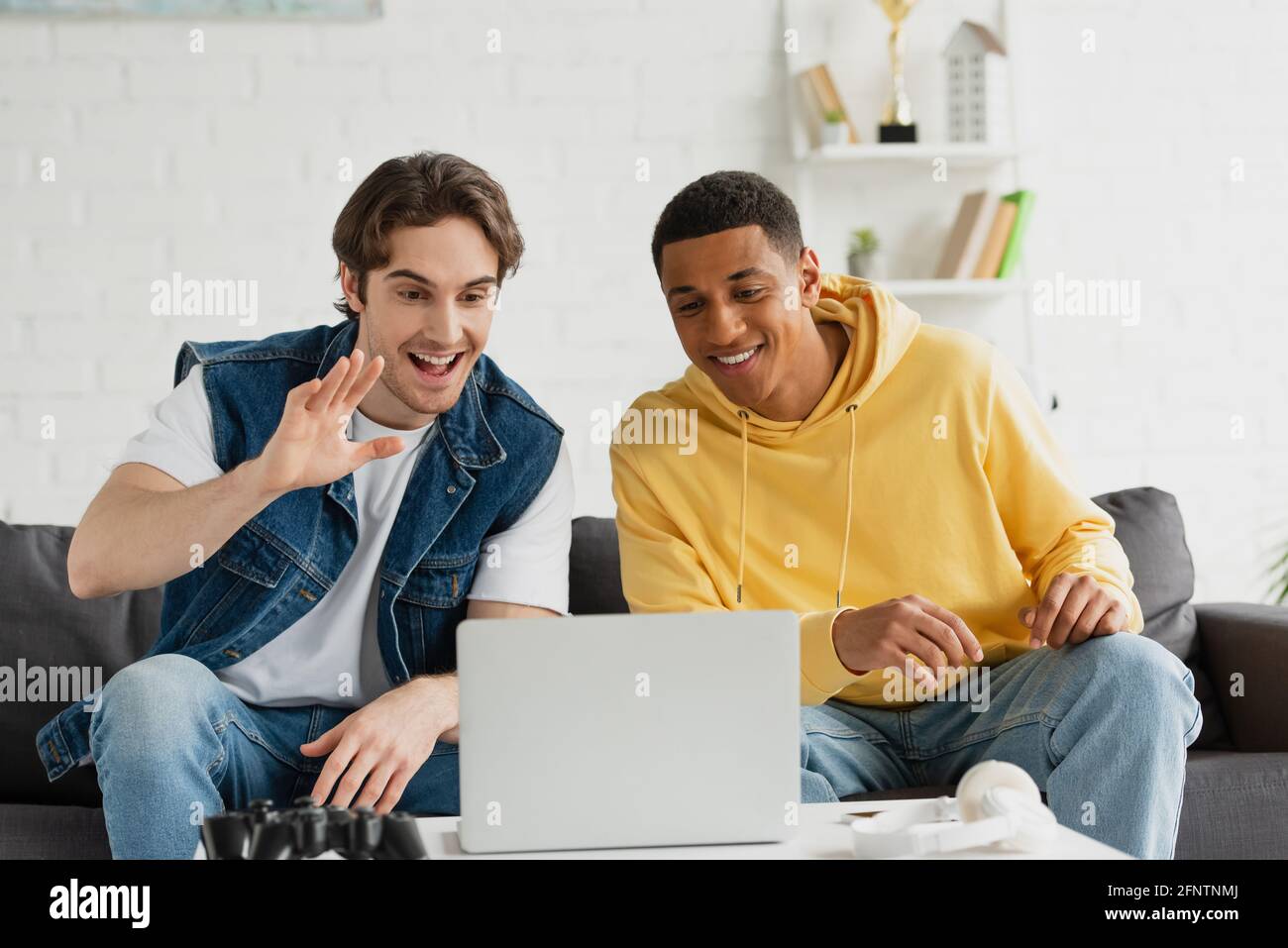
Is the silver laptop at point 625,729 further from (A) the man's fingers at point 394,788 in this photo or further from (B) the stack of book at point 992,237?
(B) the stack of book at point 992,237

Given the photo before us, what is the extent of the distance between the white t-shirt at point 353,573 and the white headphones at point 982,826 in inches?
32.1

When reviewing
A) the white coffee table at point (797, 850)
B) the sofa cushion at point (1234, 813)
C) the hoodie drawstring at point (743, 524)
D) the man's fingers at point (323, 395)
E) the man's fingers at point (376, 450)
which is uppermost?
the man's fingers at point (323, 395)

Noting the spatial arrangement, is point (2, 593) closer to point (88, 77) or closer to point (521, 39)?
point (88, 77)

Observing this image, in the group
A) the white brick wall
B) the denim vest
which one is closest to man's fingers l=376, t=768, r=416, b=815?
the denim vest

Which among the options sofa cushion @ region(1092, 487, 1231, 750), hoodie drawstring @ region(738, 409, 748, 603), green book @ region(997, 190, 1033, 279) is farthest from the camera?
green book @ region(997, 190, 1033, 279)

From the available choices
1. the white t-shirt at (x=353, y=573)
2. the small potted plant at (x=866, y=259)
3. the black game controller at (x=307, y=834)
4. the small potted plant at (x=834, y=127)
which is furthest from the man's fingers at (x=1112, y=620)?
the small potted plant at (x=834, y=127)

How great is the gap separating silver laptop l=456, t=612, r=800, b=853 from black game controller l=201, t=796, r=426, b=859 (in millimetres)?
91

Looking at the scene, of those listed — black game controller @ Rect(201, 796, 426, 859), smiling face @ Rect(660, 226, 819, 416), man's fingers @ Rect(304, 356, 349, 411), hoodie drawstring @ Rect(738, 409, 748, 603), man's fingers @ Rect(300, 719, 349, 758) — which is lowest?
man's fingers @ Rect(300, 719, 349, 758)

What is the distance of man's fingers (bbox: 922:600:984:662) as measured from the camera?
1453 millimetres

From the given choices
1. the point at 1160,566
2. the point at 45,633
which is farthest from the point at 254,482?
the point at 1160,566

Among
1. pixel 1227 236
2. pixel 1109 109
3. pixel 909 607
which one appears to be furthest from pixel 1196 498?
pixel 909 607

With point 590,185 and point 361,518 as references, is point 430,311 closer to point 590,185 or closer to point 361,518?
point 361,518

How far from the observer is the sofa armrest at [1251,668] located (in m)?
2.04

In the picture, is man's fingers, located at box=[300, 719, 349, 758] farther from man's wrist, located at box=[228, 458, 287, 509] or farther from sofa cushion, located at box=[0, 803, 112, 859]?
sofa cushion, located at box=[0, 803, 112, 859]
